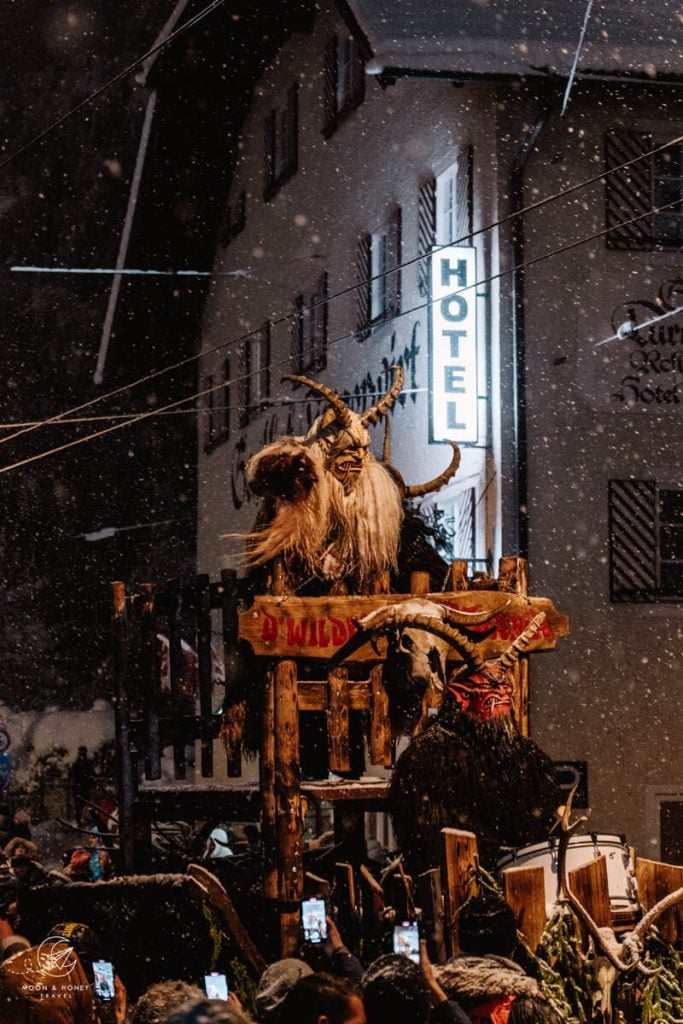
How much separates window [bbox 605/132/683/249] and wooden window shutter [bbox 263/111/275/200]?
908cm

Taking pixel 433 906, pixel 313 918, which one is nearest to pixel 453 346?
pixel 313 918

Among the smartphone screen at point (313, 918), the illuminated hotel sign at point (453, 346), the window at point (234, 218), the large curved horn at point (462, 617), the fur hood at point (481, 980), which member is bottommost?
the smartphone screen at point (313, 918)

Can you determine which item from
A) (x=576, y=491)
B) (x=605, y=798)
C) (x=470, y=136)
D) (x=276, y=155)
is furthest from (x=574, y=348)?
(x=276, y=155)

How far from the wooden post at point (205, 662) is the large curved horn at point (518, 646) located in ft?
9.16

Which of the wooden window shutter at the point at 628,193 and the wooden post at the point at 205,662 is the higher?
the wooden window shutter at the point at 628,193

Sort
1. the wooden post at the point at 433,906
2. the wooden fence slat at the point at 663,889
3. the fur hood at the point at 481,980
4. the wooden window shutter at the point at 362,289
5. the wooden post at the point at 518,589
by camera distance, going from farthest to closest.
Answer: the wooden window shutter at the point at 362,289, the wooden post at the point at 518,589, the wooden post at the point at 433,906, the wooden fence slat at the point at 663,889, the fur hood at the point at 481,980

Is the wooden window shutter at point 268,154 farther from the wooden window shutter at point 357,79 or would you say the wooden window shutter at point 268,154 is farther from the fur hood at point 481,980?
the fur hood at point 481,980

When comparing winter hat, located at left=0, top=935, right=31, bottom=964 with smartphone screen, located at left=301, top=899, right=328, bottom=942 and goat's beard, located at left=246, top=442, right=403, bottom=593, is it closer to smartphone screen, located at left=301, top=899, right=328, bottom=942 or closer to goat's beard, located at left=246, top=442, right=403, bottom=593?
smartphone screen, located at left=301, top=899, right=328, bottom=942

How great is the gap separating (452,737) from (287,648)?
140 cm

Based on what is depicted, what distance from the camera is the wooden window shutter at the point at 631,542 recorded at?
14.9m

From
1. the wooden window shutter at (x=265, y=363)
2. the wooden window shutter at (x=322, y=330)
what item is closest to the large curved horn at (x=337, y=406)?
the wooden window shutter at (x=322, y=330)

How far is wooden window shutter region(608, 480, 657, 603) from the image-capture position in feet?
48.8

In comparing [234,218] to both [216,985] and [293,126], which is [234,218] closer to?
[293,126]

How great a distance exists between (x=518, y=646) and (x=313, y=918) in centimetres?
187
